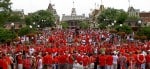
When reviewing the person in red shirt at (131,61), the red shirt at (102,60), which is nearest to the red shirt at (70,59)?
the red shirt at (102,60)

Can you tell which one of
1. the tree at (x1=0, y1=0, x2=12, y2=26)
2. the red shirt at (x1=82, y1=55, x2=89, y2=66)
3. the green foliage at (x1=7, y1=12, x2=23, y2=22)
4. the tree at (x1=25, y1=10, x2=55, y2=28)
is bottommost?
the tree at (x1=25, y1=10, x2=55, y2=28)

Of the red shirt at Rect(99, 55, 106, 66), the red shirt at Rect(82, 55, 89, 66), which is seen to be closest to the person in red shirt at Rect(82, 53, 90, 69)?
the red shirt at Rect(82, 55, 89, 66)

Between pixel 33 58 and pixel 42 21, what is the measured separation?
99.3 meters

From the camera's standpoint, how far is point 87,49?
33.5m

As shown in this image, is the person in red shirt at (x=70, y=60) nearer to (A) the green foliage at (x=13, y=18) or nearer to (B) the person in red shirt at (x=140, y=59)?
(B) the person in red shirt at (x=140, y=59)

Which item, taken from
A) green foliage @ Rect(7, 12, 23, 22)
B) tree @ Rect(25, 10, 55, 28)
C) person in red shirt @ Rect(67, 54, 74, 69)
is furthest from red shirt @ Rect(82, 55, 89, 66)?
tree @ Rect(25, 10, 55, 28)

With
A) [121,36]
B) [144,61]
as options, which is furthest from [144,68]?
[121,36]

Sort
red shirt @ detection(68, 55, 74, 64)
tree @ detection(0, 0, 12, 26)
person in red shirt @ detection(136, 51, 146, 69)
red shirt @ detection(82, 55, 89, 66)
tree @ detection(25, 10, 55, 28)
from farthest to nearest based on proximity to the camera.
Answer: tree @ detection(25, 10, 55, 28) < tree @ detection(0, 0, 12, 26) < red shirt @ detection(68, 55, 74, 64) < person in red shirt @ detection(136, 51, 146, 69) < red shirt @ detection(82, 55, 89, 66)

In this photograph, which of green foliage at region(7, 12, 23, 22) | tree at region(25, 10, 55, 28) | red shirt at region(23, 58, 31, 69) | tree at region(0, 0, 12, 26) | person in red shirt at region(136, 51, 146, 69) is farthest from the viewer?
tree at region(25, 10, 55, 28)

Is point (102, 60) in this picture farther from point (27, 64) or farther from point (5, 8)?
point (5, 8)

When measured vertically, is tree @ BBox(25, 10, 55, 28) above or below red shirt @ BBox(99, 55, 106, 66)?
below

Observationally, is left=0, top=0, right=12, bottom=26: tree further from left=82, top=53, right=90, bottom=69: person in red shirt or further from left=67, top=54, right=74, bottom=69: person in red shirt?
left=82, top=53, right=90, bottom=69: person in red shirt

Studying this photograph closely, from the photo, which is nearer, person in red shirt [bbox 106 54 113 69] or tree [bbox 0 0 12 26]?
person in red shirt [bbox 106 54 113 69]

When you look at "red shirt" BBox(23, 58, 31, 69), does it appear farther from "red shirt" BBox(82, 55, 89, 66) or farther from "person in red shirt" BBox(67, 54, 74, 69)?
"red shirt" BBox(82, 55, 89, 66)
